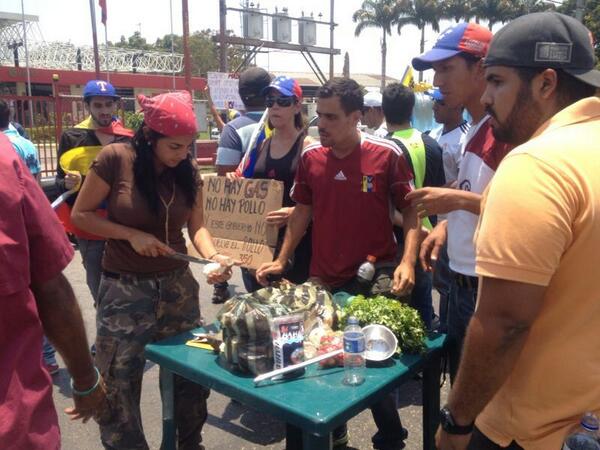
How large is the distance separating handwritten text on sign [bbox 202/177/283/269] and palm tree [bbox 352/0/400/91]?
140 ft

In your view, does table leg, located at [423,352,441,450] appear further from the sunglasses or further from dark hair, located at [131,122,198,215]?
the sunglasses

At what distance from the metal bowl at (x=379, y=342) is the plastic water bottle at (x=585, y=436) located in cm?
80

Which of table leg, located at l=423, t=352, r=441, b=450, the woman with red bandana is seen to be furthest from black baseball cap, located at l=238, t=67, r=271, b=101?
table leg, located at l=423, t=352, r=441, b=450

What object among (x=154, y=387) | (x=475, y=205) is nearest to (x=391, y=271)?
(x=475, y=205)

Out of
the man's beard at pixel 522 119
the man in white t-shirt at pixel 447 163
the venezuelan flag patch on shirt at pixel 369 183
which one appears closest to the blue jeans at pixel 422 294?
the man in white t-shirt at pixel 447 163

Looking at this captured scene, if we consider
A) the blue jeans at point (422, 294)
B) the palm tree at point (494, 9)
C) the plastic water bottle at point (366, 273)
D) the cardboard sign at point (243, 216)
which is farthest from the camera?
the palm tree at point (494, 9)

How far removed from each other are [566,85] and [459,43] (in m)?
1.09

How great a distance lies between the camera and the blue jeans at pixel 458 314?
8.05 feet

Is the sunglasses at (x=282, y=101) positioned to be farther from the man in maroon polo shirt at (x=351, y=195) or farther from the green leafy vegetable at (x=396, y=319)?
the green leafy vegetable at (x=396, y=319)

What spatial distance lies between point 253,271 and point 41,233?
7.03 ft

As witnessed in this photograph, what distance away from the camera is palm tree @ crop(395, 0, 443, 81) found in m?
43.3

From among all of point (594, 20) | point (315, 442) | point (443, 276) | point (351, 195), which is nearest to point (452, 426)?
point (315, 442)

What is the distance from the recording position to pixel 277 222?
339 cm

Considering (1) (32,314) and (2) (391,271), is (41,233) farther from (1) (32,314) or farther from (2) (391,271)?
(2) (391,271)
